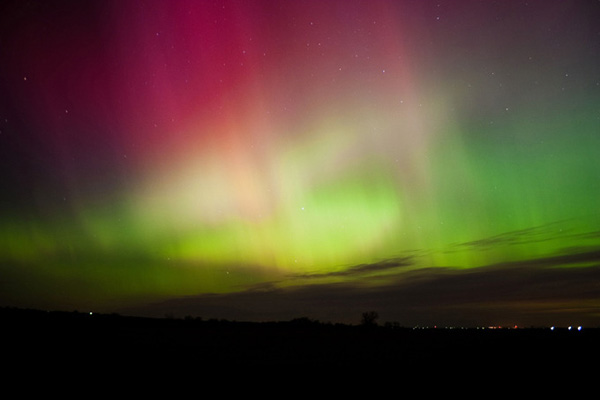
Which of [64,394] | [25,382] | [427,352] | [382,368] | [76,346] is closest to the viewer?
[64,394]

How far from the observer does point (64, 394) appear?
10.7 m

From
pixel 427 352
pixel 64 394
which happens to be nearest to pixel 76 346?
pixel 64 394

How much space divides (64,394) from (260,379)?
471cm

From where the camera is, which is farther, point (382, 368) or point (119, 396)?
point (382, 368)

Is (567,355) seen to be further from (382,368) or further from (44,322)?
Result: (44,322)

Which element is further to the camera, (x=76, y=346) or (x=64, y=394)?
(x=76, y=346)

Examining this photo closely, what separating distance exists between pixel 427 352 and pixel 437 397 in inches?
402

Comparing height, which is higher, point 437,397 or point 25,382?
point 25,382

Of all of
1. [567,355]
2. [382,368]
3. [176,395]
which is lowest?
[567,355]

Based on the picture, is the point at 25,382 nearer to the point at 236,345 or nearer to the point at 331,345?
the point at 236,345

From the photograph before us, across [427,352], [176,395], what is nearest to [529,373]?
[427,352]

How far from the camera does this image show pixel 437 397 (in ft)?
36.6

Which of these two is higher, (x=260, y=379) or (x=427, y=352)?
(x=260, y=379)

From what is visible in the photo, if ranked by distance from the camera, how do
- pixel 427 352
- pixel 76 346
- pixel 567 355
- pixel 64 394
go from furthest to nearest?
1. pixel 427 352
2. pixel 567 355
3. pixel 76 346
4. pixel 64 394
